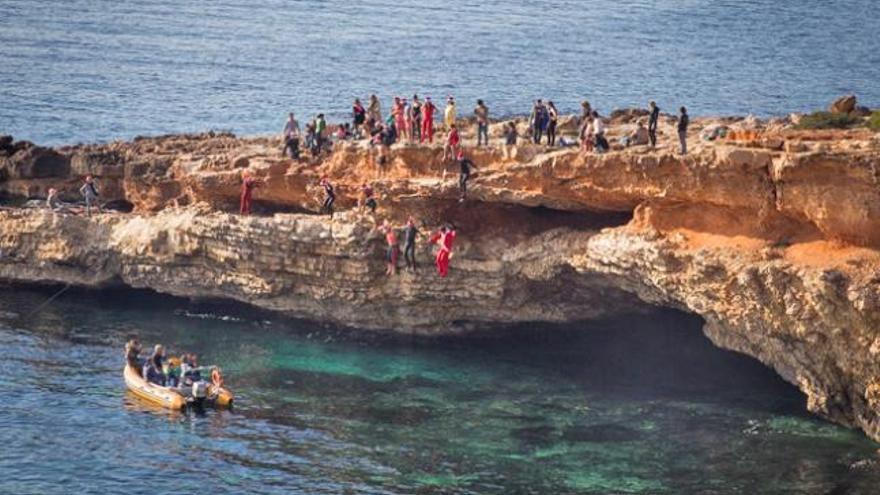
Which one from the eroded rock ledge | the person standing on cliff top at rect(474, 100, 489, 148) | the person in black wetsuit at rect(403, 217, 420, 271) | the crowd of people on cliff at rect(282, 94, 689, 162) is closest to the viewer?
the eroded rock ledge

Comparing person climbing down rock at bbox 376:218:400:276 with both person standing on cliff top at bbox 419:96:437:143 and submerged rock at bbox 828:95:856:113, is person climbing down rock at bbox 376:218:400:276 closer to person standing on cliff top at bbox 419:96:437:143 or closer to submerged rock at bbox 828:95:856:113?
person standing on cliff top at bbox 419:96:437:143

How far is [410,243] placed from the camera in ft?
178

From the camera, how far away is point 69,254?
62000 millimetres

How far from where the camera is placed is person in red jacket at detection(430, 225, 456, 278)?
5334 cm

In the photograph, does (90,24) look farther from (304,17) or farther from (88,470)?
(88,470)

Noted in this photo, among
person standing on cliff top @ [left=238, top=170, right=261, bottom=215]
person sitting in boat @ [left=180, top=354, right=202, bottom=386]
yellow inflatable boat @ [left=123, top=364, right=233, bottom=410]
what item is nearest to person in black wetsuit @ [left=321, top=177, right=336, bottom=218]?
person standing on cliff top @ [left=238, top=170, right=261, bottom=215]

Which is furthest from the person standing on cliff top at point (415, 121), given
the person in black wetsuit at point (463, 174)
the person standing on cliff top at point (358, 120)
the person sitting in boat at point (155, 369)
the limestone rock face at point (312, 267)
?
the person sitting in boat at point (155, 369)

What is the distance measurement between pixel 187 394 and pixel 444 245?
9994mm

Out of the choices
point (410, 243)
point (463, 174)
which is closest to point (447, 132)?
point (463, 174)

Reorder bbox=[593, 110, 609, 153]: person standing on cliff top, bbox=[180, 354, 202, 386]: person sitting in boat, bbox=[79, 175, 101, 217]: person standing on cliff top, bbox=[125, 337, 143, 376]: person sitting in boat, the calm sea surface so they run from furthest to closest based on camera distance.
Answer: the calm sea surface < bbox=[79, 175, 101, 217]: person standing on cliff top < bbox=[125, 337, 143, 376]: person sitting in boat < bbox=[593, 110, 609, 153]: person standing on cliff top < bbox=[180, 354, 202, 386]: person sitting in boat

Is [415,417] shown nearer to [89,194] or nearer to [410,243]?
[410,243]

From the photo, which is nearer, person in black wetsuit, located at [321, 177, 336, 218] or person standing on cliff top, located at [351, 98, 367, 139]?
person in black wetsuit, located at [321, 177, 336, 218]

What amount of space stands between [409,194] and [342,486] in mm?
14417

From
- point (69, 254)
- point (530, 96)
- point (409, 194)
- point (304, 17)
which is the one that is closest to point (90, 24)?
point (304, 17)
